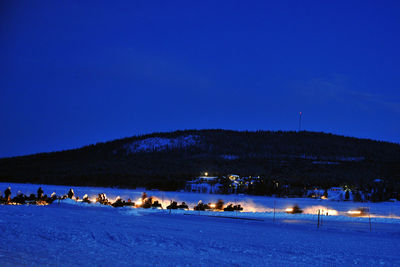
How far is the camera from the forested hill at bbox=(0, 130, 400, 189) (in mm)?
84831

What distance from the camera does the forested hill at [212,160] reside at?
84831 millimetres

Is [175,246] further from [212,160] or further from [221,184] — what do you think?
[212,160]

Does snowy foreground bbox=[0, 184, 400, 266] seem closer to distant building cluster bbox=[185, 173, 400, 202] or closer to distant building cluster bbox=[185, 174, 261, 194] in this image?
distant building cluster bbox=[185, 173, 400, 202]

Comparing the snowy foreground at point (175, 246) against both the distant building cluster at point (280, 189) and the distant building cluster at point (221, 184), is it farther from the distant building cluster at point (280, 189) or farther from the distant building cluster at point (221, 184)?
the distant building cluster at point (221, 184)

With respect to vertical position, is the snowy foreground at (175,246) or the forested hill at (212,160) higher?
the forested hill at (212,160)

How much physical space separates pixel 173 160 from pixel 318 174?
45.5 meters

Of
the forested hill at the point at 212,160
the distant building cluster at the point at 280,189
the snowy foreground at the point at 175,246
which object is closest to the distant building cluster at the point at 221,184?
the distant building cluster at the point at 280,189

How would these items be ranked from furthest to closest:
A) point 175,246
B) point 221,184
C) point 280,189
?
1. point 221,184
2. point 280,189
3. point 175,246

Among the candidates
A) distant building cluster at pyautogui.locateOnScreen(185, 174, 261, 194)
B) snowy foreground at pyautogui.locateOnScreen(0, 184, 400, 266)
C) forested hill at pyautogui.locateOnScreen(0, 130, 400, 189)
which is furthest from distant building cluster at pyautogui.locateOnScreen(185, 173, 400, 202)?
snowy foreground at pyautogui.locateOnScreen(0, 184, 400, 266)

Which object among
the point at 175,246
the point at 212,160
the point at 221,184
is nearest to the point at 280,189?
the point at 221,184

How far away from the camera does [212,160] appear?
364 feet

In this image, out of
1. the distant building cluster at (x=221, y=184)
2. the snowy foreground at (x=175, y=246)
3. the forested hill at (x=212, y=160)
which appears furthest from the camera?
the forested hill at (x=212, y=160)

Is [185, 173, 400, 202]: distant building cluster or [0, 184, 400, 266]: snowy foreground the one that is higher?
[185, 173, 400, 202]: distant building cluster

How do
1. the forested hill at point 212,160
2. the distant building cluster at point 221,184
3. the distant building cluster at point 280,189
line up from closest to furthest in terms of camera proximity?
the distant building cluster at point 280,189 → the distant building cluster at point 221,184 → the forested hill at point 212,160
